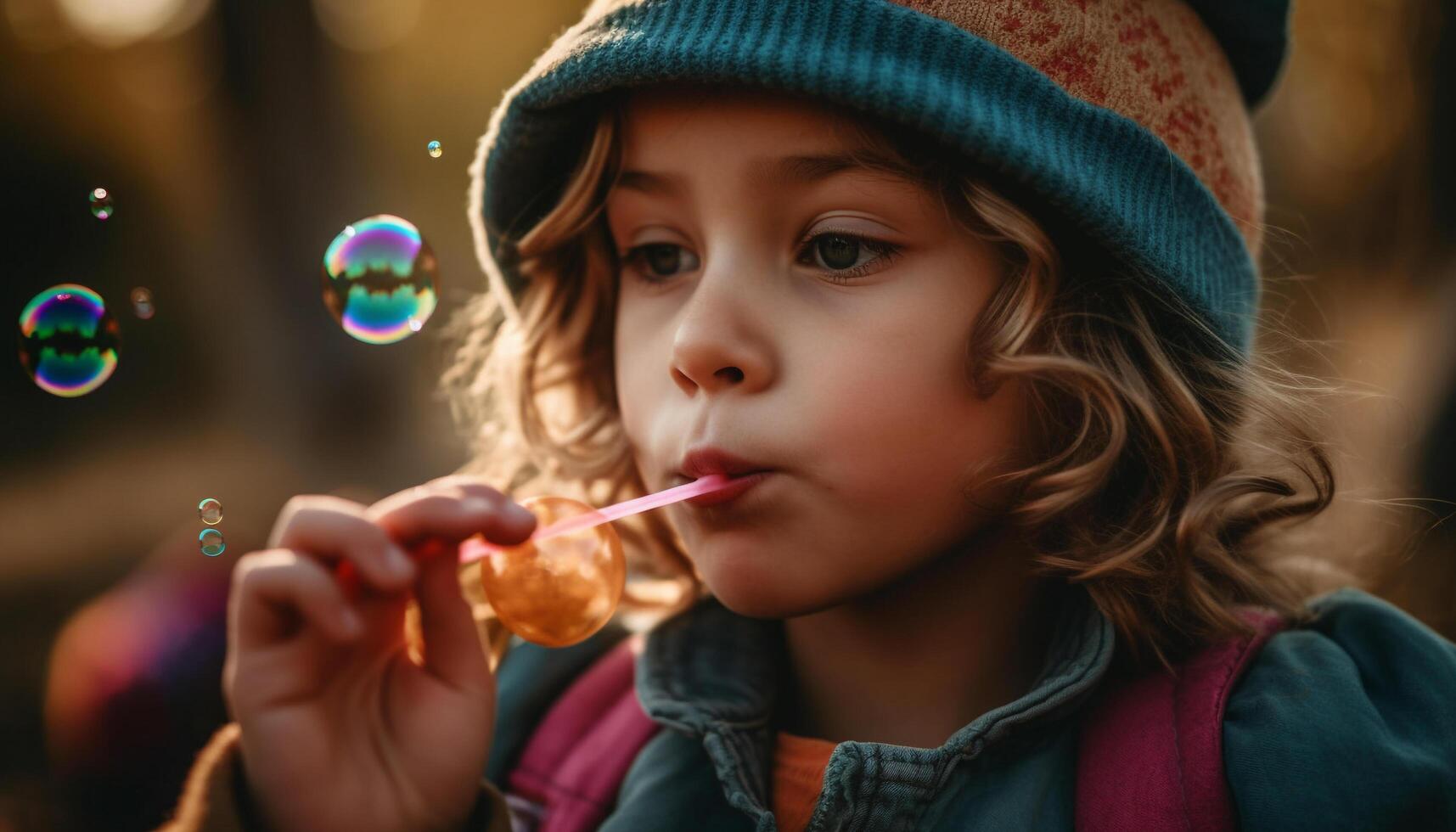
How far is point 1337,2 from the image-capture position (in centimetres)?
434

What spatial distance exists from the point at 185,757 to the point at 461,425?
3.59 ft

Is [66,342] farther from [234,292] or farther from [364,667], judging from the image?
[234,292]

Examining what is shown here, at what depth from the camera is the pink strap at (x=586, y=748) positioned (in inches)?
55.4

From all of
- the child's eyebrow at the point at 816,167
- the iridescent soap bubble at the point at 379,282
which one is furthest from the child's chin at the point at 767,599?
the iridescent soap bubble at the point at 379,282

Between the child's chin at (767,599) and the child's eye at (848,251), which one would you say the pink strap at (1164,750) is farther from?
the child's eye at (848,251)

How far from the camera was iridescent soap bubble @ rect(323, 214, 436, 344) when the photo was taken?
58.9 inches

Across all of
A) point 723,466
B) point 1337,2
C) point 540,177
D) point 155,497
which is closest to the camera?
point 723,466

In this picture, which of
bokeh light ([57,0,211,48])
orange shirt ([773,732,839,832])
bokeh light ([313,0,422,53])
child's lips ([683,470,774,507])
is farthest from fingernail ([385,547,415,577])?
bokeh light ([313,0,422,53])

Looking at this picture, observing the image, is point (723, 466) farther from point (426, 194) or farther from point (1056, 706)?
point (426, 194)

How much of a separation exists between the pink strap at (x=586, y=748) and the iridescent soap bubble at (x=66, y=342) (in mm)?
778

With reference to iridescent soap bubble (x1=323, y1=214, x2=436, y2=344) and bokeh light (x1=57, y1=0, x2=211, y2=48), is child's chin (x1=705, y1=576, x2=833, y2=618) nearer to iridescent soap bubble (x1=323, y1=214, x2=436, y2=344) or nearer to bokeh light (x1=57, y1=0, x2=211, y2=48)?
iridescent soap bubble (x1=323, y1=214, x2=436, y2=344)

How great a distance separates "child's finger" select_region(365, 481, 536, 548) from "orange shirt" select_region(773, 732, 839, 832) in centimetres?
48

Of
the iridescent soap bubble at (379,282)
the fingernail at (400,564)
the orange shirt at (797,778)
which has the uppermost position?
the iridescent soap bubble at (379,282)

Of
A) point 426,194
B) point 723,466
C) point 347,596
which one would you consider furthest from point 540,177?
point 426,194
